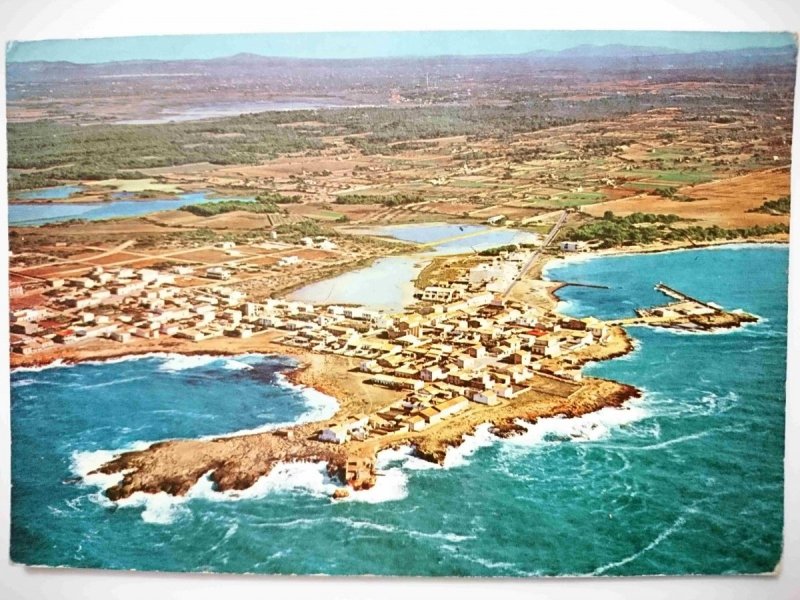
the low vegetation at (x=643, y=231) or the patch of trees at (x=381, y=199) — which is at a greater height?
the patch of trees at (x=381, y=199)

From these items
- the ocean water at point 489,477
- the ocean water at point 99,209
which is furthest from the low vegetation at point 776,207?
the ocean water at point 99,209

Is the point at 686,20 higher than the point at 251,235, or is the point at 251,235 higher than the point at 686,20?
the point at 686,20

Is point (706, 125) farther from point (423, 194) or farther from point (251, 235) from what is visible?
point (251, 235)

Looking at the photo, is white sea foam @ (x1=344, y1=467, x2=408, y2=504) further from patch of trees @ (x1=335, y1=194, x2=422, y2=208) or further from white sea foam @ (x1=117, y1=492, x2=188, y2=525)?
patch of trees @ (x1=335, y1=194, x2=422, y2=208)

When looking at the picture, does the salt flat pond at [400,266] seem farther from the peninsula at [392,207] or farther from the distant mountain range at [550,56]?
the distant mountain range at [550,56]

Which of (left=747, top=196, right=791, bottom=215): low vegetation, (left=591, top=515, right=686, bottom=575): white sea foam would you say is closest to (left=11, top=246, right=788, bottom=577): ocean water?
(left=591, top=515, right=686, bottom=575): white sea foam

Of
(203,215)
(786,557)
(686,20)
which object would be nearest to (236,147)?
(203,215)

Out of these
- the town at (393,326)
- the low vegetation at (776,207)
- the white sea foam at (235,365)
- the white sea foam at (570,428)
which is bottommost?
the white sea foam at (570,428)
